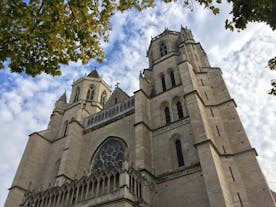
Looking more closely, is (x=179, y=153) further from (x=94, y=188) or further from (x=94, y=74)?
(x=94, y=74)

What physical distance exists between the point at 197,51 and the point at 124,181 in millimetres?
14148

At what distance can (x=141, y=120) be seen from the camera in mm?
15281

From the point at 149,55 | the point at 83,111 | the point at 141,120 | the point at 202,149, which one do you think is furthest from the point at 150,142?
the point at 149,55

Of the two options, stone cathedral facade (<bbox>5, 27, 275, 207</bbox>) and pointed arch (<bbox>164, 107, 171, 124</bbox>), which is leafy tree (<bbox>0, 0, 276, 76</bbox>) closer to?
stone cathedral facade (<bbox>5, 27, 275, 207</bbox>)

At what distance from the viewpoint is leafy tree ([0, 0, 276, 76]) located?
16.6 ft

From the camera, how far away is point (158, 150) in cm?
A: 1441

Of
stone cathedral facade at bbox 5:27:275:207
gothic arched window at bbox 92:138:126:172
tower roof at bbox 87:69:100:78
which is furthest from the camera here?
tower roof at bbox 87:69:100:78

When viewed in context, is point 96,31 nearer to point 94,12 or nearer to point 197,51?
point 94,12

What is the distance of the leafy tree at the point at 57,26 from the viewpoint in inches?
199

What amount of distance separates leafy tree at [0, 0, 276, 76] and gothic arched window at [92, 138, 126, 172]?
11079 mm

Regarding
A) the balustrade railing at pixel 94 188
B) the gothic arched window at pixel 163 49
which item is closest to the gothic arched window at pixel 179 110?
the balustrade railing at pixel 94 188

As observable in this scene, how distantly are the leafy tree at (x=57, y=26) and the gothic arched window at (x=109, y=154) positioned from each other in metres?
11.1

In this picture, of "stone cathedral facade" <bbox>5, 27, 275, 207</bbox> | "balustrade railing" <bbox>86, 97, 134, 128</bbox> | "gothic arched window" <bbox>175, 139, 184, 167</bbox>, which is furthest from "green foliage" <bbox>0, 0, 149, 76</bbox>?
→ "balustrade railing" <bbox>86, 97, 134, 128</bbox>

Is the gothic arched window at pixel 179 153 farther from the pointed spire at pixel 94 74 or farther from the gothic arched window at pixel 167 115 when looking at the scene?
the pointed spire at pixel 94 74
